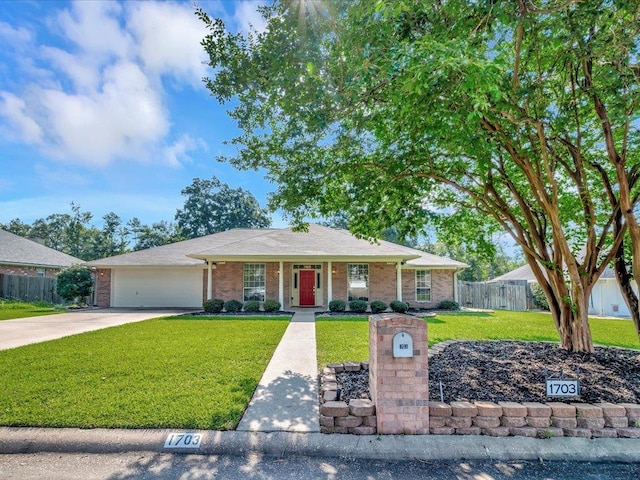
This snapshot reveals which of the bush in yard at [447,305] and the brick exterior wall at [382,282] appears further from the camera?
the bush in yard at [447,305]

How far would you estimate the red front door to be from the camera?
16.7 meters

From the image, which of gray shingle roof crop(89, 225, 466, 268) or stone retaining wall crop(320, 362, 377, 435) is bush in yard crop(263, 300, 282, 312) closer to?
gray shingle roof crop(89, 225, 466, 268)

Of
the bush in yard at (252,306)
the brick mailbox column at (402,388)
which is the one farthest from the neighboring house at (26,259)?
the brick mailbox column at (402,388)

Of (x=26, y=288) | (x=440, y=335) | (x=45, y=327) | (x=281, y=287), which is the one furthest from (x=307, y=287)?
(x=26, y=288)

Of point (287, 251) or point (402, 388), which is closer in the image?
point (402, 388)

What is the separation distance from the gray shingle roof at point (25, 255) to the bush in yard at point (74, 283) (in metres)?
7.07

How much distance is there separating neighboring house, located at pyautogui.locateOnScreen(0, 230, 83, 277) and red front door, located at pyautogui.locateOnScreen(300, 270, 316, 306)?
18.2m

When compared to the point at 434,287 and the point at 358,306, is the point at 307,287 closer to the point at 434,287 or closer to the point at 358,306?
the point at 358,306

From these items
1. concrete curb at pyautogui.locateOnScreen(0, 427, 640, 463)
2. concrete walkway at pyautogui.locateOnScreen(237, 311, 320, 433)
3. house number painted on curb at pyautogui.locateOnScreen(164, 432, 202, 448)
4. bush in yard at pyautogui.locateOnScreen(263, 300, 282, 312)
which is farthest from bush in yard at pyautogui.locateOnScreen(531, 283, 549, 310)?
house number painted on curb at pyautogui.locateOnScreen(164, 432, 202, 448)

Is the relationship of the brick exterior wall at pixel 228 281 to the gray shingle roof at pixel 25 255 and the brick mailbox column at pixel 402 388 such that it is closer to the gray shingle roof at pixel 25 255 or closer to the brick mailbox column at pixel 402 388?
the brick mailbox column at pixel 402 388

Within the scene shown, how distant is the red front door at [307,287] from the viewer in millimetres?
16734

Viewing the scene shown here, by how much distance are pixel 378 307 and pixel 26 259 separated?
74.8 ft

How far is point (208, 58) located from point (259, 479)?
5351mm

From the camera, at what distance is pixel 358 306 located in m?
→ 15.0
